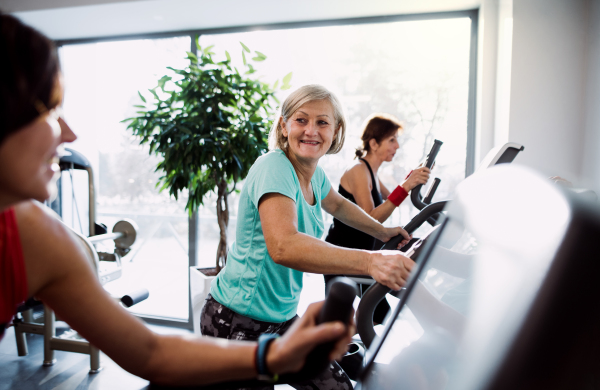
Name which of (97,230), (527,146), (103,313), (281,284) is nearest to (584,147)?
(527,146)

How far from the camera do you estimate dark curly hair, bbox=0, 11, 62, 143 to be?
0.48m

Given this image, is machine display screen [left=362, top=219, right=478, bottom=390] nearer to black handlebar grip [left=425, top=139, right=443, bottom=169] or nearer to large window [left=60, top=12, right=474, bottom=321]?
black handlebar grip [left=425, top=139, right=443, bottom=169]

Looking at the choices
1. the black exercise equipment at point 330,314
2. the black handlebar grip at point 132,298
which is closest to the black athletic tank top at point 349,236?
the black handlebar grip at point 132,298

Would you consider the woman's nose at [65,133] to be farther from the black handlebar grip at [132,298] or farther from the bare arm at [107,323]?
the black handlebar grip at [132,298]

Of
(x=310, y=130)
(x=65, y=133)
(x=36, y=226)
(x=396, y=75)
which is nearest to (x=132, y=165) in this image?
(x=396, y=75)

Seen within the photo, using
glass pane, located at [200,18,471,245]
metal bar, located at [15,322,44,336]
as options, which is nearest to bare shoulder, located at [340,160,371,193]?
glass pane, located at [200,18,471,245]

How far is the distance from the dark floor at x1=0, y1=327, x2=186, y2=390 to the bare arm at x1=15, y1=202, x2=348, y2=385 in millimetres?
2010

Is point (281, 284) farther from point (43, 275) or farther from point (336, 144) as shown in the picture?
point (43, 275)

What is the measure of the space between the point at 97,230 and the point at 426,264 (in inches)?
116

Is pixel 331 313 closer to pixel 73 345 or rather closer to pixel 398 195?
pixel 398 195

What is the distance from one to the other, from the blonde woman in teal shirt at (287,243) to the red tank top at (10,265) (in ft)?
1.67

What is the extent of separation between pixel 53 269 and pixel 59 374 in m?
2.32

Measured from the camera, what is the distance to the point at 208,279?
95.3 inches

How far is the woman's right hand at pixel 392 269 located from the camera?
2.72ft
